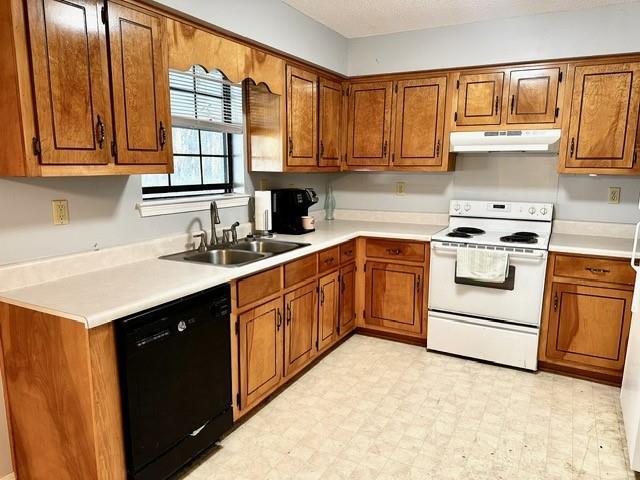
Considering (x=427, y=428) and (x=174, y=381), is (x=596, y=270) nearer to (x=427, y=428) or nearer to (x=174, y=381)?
(x=427, y=428)

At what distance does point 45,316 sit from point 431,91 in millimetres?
2963

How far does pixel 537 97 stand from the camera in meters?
3.10

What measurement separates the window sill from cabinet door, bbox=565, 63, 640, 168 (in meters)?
2.29

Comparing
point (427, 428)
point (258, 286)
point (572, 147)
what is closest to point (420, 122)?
point (572, 147)

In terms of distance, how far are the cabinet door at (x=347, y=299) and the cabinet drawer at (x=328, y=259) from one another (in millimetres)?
146

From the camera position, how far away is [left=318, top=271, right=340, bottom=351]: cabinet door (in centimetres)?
306

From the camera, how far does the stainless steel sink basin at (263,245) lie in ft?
9.32

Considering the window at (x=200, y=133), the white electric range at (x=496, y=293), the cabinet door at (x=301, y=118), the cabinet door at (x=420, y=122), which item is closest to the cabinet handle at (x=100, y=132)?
the window at (x=200, y=133)

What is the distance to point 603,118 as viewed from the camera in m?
2.93

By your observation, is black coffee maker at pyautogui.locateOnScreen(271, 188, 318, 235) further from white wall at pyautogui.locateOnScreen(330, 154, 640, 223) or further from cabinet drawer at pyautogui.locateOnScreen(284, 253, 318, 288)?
white wall at pyautogui.locateOnScreen(330, 154, 640, 223)

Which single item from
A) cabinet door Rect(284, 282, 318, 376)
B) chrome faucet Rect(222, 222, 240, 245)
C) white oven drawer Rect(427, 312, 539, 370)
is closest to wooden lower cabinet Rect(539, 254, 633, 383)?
white oven drawer Rect(427, 312, 539, 370)

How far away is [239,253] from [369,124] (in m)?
1.70

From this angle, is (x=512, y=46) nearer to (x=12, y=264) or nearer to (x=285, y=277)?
(x=285, y=277)

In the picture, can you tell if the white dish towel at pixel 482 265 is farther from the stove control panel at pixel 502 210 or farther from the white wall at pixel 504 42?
the white wall at pixel 504 42
